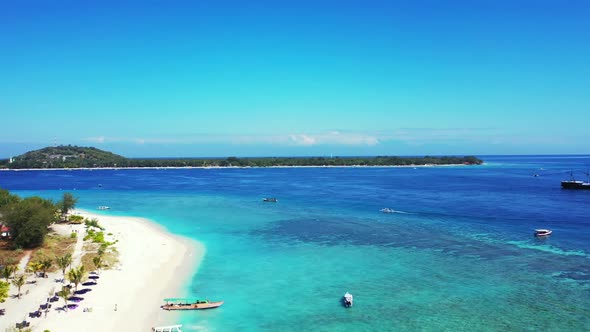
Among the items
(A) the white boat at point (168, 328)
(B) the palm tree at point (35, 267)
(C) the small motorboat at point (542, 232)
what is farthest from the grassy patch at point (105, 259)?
(C) the small motorboat at point (542, 232)

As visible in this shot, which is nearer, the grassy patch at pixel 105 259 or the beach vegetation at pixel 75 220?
the grassy patch at pixel 105 259

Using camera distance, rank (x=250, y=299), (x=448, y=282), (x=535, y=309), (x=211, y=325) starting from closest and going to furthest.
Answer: (x=211, y=325), (x=535, y=309), (x=250, y=299), (x=448, y=282)

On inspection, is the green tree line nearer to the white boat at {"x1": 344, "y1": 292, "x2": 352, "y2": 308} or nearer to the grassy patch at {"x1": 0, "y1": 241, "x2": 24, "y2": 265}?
the grassy patch at {"x1": 0, "y1": 241, "x2": 24, "y2": 265}

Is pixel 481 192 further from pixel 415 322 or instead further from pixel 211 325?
pixel 211 325

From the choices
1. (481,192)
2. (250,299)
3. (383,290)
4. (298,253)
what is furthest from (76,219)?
(481,192)

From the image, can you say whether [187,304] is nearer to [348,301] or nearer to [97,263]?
[97,263]

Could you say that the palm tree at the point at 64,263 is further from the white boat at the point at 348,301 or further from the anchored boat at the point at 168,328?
the white boat at the point at 348,301

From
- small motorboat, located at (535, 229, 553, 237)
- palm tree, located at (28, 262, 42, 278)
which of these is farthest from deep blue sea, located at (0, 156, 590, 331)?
palm tree, located at (28, 262, 42, 278)
